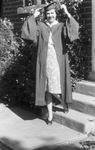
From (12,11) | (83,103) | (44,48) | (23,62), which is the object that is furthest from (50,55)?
(12,11)

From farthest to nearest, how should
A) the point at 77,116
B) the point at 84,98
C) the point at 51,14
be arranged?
the point at 84,98
the point at 77,116
the point at 51,14

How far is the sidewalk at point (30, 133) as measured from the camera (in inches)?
217

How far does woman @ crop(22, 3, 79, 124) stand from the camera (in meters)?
6.04

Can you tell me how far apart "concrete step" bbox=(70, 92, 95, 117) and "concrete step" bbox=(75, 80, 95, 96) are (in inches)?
3.6

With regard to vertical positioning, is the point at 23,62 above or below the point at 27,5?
below

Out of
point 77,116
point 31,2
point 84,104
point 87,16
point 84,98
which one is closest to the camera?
point 77,116

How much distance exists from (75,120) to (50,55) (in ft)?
3.70

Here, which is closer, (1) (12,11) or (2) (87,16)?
(2) (87,16)

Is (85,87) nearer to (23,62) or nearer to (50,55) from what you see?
(50,55)

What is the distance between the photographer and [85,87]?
6770 millimetres

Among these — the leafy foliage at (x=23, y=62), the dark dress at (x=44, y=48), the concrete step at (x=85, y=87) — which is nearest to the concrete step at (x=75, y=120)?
the dark dress at (x=44, y=48)

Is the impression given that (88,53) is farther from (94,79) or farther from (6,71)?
(6,71)

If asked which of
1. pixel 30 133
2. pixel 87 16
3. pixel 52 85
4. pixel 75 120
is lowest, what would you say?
pixel 30 133

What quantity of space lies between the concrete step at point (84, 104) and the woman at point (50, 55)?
27 centimetres
